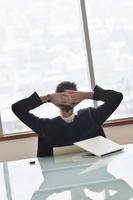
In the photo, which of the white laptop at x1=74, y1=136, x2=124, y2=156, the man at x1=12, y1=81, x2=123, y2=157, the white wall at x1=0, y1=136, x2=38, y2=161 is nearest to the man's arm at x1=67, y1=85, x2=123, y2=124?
the man at x1=12, y1=81, x2=123, y2=157

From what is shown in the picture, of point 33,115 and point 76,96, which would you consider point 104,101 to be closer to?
point 76,96

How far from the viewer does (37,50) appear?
3.42 m

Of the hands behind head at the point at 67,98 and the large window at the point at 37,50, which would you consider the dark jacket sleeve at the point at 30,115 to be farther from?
the large window at the point at 37,50

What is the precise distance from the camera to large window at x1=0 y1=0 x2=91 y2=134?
338cm

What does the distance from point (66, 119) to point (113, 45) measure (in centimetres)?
144

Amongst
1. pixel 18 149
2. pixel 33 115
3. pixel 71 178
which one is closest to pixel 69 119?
pixel 33 115

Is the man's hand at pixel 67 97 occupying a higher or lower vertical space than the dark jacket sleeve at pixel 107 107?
higher

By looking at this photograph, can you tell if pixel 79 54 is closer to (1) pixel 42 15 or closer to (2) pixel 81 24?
(2) pixel 81 24

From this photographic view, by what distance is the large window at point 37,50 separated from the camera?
11.1 ft

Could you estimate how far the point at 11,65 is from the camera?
340cm

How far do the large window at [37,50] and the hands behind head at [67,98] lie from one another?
1067 millimetres

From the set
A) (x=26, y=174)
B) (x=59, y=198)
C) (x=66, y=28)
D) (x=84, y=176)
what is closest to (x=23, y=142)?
(x=66, y=28)

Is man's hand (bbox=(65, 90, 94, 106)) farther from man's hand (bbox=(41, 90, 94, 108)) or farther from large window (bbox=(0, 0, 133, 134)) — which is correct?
large window (bbox=(0, 0, 133, 134))

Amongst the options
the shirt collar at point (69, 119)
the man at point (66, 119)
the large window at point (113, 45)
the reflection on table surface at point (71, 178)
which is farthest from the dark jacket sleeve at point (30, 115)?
the large window at point (113, 45)
